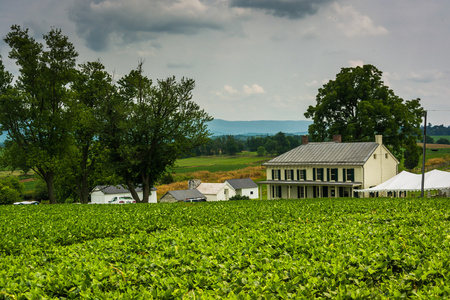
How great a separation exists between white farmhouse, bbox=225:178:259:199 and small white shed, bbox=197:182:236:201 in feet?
3.78

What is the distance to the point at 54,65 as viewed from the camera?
35562 mm

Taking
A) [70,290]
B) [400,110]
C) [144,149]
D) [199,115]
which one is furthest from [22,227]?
[400,110]

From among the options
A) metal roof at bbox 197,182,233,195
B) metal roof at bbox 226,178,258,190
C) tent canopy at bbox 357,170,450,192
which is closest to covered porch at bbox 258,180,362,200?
tent canopy at bbox 357,170,450,192

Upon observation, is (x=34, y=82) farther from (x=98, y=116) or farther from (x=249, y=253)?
(x=249, y=253)

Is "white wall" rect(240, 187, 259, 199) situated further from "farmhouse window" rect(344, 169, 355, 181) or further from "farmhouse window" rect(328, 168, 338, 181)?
"farmhouse window" rect(344, 169, 355, 181)

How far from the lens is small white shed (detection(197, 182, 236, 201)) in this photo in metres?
74.0

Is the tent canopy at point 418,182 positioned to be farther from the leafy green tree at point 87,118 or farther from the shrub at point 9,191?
the shrub at point 9,191

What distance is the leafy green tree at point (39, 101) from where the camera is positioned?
114 ft

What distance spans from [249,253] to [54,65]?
109 feet

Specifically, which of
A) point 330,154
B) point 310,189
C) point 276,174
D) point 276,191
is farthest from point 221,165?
point 330,154

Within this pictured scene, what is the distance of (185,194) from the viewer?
69.5 meters

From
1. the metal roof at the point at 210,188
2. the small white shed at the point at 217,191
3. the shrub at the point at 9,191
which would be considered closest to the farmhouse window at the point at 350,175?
the small white shed at the point at 217,191

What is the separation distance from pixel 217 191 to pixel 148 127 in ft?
135

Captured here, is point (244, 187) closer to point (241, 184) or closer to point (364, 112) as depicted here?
point (241, 184)
